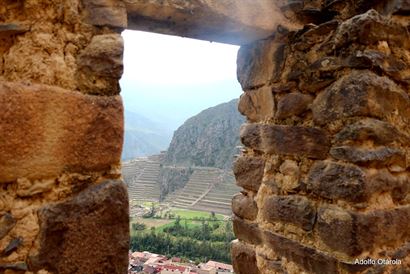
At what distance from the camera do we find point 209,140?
4272cm

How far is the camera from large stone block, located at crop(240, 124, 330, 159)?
157 centimetres

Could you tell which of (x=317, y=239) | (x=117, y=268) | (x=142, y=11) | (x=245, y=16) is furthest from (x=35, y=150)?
(x=317, y=239)

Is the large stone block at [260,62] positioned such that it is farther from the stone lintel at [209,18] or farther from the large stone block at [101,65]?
the large stone block at [101,65]

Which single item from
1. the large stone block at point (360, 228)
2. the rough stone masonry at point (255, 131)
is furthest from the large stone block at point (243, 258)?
the large stone block at point (360, 228)

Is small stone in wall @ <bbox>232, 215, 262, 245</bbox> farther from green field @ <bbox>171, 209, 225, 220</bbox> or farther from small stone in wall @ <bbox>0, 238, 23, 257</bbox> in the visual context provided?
green field @ <bbox>171, 209, 225, 220</bbox>

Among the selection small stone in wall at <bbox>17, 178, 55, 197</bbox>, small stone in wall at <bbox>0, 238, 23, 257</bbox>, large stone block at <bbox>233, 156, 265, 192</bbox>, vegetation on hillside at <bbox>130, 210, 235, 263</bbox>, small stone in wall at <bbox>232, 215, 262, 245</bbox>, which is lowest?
vegetation on hillside at <bbox>130, 210, 235, 263</bbox>

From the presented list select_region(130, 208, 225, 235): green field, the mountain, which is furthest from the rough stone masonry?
the mountain

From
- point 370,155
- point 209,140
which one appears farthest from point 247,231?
point 209,140

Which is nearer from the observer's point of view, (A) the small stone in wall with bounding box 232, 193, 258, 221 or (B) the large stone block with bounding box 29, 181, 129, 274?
(B) the large stone block with bounding box 29, 181, 129, 274

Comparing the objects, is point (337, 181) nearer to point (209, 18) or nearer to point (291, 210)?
point (291, 210)

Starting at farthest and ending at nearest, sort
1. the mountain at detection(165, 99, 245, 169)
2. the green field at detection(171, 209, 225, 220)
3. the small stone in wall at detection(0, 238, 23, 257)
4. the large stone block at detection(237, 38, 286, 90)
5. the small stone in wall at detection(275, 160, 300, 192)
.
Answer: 1. the mountain at detection(165, 99, 245, 169)
2. the green field at detection(171, 209, 225, 220)
3. the large stone block at detection(237, 38, 286, 90)
4. the small stone in wall at detection(275, 160, 300, 192)
5. the small stone in wall at detection(0, 238, 23, 257)

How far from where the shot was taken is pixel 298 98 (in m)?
1.69

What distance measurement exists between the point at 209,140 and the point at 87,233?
136 ft

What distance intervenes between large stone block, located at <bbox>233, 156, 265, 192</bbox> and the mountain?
3546 cm
